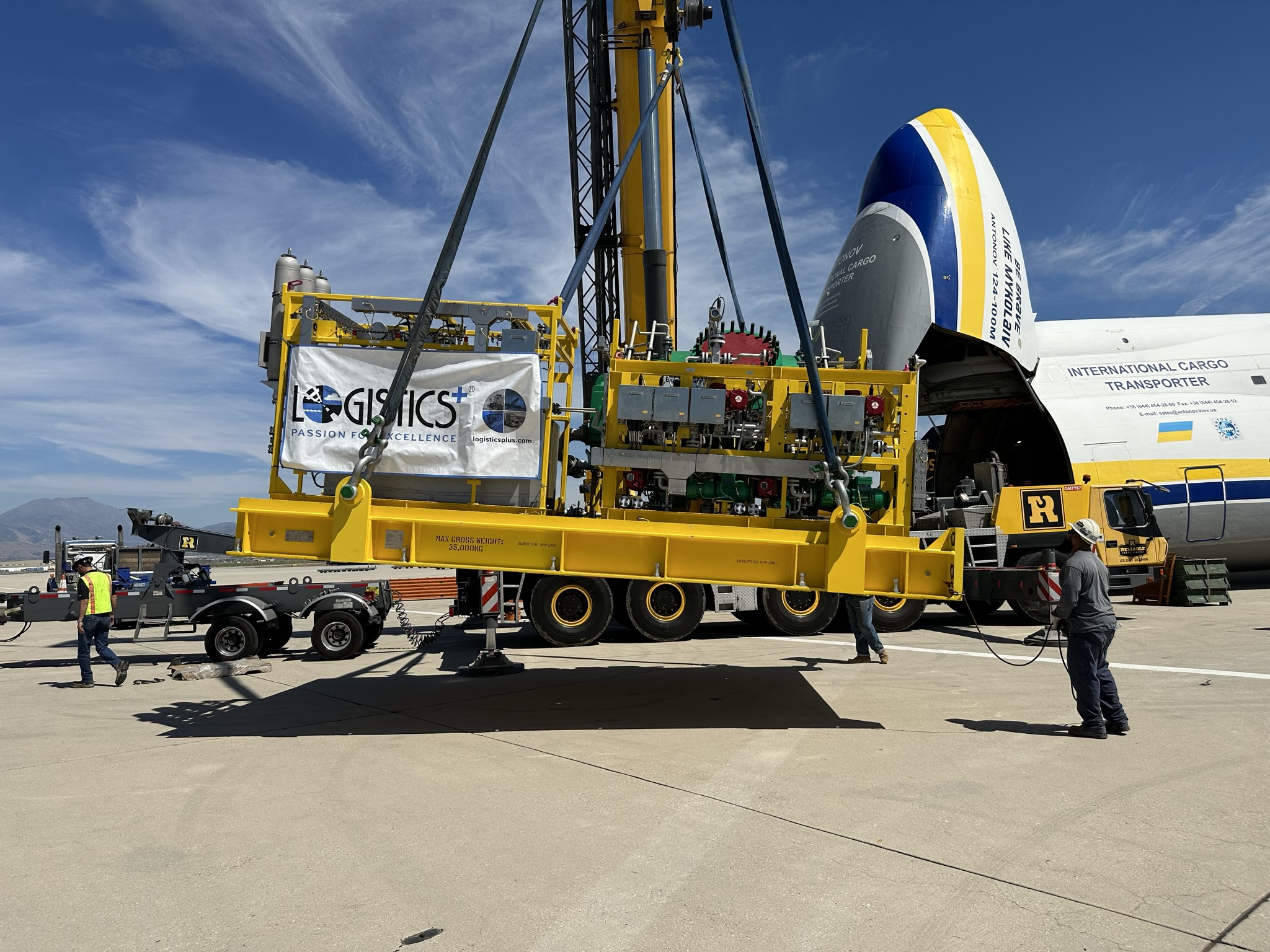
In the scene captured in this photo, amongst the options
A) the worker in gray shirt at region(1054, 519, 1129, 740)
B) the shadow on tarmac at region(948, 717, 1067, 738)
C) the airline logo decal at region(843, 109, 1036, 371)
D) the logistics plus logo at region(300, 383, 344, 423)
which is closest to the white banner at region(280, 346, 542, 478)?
the logistics plus logo at region(300, 383, 344, 423)

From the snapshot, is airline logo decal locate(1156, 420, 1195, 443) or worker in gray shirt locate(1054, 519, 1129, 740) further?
airline logo decal locate(1156, 420, 1195, 443)

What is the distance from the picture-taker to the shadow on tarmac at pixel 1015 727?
19.2 feet

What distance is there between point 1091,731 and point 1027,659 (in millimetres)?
4007

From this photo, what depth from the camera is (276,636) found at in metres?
10.7

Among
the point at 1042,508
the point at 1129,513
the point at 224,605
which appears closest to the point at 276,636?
the point at 224,605

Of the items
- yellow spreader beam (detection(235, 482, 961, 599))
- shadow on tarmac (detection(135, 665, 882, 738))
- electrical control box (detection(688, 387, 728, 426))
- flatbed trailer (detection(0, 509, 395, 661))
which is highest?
electrical control box (detection(688, 387, 728, 426))

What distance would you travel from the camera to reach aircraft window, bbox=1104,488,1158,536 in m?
12.9

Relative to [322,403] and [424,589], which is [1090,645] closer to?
[322,403]

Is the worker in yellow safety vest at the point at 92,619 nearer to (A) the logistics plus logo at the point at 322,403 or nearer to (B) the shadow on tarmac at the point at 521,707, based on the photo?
(B) the shadow on tarmac at the point at 521,707

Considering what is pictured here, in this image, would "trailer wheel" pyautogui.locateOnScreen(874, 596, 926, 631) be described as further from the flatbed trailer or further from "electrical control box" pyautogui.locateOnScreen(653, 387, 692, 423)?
the flatbed trailer

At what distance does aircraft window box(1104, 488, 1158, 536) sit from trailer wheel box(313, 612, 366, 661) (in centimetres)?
1160

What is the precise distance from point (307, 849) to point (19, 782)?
8.25ft

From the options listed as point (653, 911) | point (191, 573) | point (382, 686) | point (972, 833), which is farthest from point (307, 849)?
point (191, 573)

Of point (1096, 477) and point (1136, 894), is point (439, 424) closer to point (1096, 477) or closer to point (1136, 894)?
point (1136, 894)
